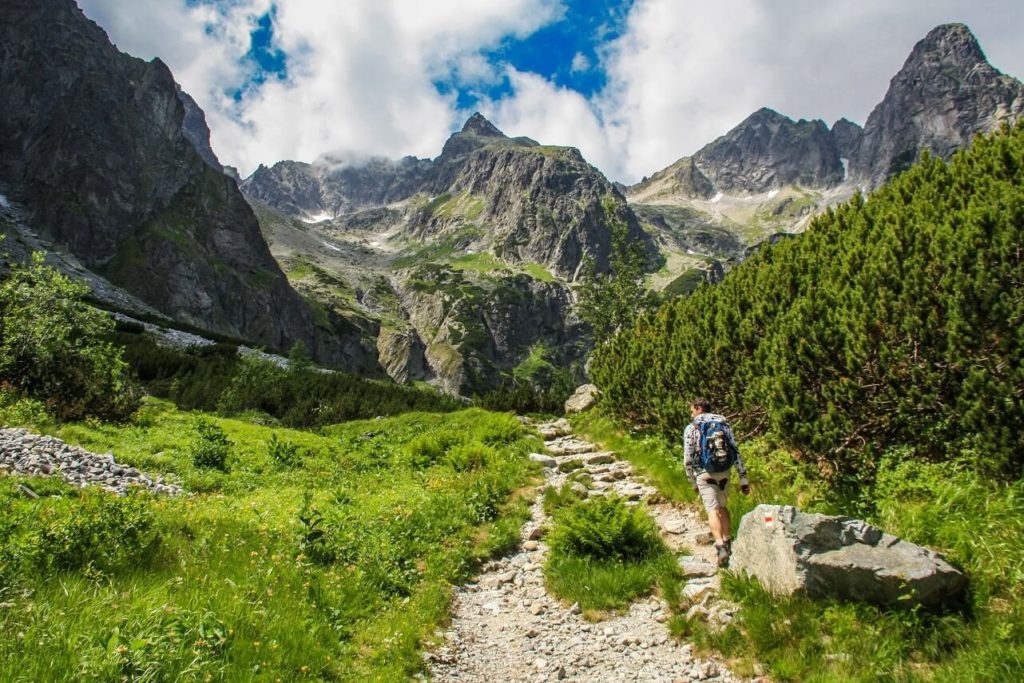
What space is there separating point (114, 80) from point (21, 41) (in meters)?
17.0

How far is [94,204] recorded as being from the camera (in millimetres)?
120688

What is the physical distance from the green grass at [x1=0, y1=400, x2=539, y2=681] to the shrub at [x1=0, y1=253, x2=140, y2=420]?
669 centimetres

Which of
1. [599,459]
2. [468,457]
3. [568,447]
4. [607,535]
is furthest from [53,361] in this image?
[607,535]

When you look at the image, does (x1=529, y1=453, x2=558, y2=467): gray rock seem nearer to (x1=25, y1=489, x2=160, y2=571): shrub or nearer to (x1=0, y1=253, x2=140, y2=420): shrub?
(x1=25, y1=489, x2=160, y2=571): shrub

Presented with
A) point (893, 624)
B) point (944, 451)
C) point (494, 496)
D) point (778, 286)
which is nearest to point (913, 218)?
point (778, 286)

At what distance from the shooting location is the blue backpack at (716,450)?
28.1 ft

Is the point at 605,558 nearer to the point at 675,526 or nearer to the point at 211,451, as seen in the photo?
the point at 675,526

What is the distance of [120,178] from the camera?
420 feet

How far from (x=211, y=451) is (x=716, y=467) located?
14.2 metres

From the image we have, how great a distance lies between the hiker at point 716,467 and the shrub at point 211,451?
43.7 ft

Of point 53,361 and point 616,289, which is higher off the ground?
point 616,289

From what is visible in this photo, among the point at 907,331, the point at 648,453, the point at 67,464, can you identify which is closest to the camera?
the point at 907,331

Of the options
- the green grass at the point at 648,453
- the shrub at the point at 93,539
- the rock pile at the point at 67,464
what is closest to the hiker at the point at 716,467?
the green grass at the point at 648,453

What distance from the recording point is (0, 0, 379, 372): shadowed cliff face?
116250 millimetres
